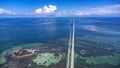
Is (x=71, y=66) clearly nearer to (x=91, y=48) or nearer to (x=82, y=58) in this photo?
(x=82, y=58)

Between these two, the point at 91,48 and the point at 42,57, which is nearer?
the point at 42,57

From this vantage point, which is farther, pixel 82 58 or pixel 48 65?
pixel 82 58

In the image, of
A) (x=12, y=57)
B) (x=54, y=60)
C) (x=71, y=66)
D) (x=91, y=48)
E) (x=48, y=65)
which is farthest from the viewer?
(x=91, y=48)

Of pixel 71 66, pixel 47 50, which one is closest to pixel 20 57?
pixel 47 50

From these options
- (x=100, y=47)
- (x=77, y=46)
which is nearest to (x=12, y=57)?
(x=77, y=46)

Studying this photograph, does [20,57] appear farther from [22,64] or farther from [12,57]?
[22,64]

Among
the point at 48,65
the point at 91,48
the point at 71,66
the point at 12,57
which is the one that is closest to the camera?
the point at 71,66

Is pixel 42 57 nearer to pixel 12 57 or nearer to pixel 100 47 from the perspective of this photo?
pixel 12 57

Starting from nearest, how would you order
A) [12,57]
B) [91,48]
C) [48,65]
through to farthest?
1. [48,65]
2. [12,57]
3. [91,48]

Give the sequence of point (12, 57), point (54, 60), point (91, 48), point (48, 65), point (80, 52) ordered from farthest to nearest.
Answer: point (91, 48), point (80, 52), point (12, 57), point (54, 60), point (48, 65)
